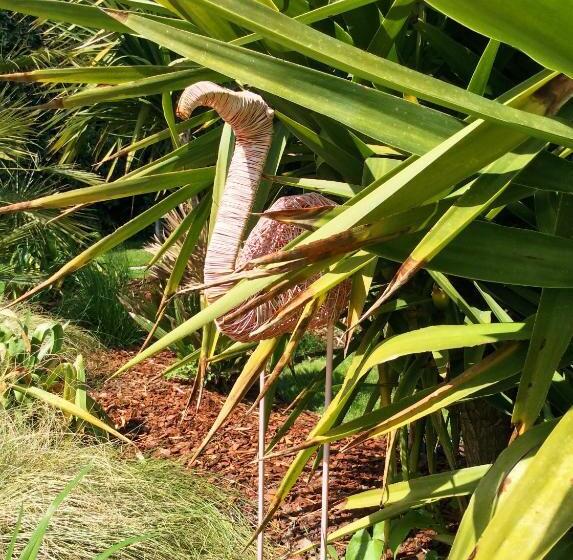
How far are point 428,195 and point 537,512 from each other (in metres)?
0.39

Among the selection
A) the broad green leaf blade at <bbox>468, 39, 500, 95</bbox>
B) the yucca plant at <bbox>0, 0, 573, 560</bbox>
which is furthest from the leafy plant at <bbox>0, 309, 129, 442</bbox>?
the broad green leaf blade at <bbox>468, 39, 500, 95</bbox>

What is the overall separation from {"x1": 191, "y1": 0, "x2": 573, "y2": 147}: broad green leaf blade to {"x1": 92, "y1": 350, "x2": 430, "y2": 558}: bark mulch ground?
1.73 m

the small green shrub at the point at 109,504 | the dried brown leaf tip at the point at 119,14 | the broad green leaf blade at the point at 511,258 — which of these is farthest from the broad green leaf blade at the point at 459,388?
the small green shrub at the point at 109,504

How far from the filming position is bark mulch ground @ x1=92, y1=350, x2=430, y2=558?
291 centimetres

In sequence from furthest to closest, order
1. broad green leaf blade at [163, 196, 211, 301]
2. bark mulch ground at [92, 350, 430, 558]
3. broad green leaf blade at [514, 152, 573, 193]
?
bark mulch ground at [92, 350, 430, 558]
broad green leaf blade at [163, 196, 211, 301]
broad green leaf blade at [514, 152, 573, 193]

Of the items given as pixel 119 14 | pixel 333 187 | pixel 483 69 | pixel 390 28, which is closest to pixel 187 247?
pixel 333 187

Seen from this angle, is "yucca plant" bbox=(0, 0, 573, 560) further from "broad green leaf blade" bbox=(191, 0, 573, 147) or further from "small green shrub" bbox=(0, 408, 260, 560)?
"small green shrub" bbox=(0, 408, 260, 560)

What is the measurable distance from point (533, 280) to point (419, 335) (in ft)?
0.89

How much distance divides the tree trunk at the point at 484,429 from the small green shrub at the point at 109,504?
742 mm

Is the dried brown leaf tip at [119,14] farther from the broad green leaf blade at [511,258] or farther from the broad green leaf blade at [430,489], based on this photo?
the broad green leaf blade at [430,489]

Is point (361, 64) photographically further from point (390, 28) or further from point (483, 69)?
A: point (390, 28)

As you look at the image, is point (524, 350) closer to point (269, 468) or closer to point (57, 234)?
point (269, 468)

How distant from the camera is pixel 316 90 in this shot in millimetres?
1093

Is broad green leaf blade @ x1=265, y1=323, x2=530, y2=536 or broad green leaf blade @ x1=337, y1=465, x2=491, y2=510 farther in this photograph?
broad green leaf blade @ x1=337, y1=465, x2=491, y2=510
